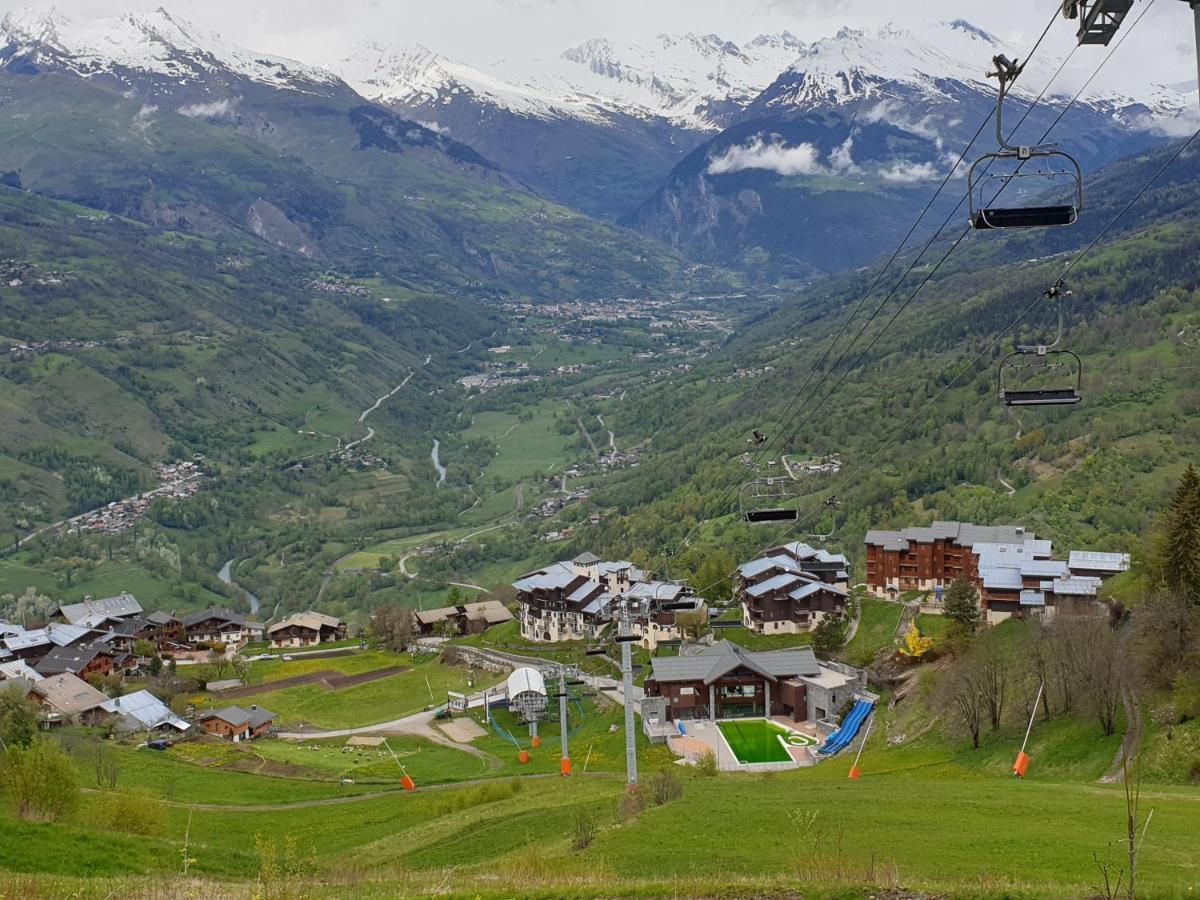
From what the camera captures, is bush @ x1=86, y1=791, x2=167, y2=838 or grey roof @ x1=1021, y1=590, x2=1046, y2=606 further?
grey roof @ x1=1021, y1=590, x2=1046, y2=606

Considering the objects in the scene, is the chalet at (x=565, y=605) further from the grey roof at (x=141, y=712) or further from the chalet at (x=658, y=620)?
the grey roof at (x=141, y=712)

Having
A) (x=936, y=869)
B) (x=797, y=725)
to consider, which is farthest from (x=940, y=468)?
(x=936, y=869)

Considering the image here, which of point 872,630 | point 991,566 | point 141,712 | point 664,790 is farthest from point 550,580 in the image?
point 664,790

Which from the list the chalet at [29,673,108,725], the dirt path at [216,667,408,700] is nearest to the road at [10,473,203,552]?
the dirt path at [216,667,408,700]

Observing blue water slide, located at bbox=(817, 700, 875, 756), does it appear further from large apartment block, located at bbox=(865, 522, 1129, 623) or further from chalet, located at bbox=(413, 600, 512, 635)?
chalet, located at bbox=(413, 600, 512, 635)

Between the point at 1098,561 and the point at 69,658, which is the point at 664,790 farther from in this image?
the point at 69,658

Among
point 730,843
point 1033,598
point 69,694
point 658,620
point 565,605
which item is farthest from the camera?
point 565,605

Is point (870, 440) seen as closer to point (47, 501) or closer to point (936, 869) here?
point (936, 869)
